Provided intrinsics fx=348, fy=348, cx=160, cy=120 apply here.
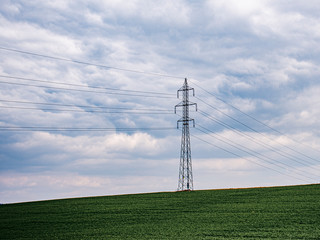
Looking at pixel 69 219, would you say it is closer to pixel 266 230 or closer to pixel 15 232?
pixel 15 232

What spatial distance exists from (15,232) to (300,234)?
57.7ft

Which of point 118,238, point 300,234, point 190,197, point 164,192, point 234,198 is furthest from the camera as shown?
point 164,192

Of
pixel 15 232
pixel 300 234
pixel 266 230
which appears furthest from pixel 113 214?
pixel 300 234

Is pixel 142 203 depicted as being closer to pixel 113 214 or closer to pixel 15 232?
pixel 113 214

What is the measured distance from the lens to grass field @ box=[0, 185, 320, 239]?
19397 mm

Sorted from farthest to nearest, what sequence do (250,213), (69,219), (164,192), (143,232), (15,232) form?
1. (164,192)
2. (69,219)
3. (250,213)
4. (15,232)
5. (143,232)

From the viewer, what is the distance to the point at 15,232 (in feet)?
75.3

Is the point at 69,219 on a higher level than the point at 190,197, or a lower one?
lower

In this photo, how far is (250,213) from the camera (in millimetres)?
24766

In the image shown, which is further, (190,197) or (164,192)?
(164,192)

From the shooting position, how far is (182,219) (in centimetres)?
2412

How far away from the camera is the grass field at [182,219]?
19397 millimetres

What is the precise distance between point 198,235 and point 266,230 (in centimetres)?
390

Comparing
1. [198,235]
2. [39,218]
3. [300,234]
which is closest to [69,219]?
[39,218]
